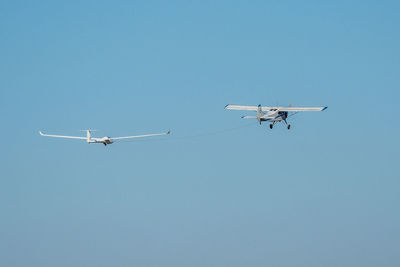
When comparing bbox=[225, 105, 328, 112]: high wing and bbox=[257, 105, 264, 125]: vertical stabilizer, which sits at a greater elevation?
bbox=[225, 105, 328, 112]: high wing

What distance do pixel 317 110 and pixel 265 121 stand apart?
11119 millimetres

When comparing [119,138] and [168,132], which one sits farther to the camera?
[119,138]

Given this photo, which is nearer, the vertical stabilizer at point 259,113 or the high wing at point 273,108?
the vertical stabilizer at point 259,113

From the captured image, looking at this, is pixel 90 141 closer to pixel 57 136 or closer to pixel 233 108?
pixel 57 136

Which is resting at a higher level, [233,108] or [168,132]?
[233,108]

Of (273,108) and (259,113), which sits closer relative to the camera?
(259,113)

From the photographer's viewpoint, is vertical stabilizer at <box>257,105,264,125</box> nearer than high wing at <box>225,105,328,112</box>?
Yes

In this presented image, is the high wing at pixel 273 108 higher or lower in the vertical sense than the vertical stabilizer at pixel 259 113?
higher


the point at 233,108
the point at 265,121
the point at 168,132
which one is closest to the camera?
the point at 168,132

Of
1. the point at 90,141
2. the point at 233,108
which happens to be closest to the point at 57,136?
the point at 90,141

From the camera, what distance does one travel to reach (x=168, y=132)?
13050 cm

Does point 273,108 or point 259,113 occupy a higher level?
point 273,108

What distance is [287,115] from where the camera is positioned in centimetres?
14288

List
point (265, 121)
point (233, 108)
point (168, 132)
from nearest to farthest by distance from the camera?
point (168, 132), point (265, 121), point (233, 108)
